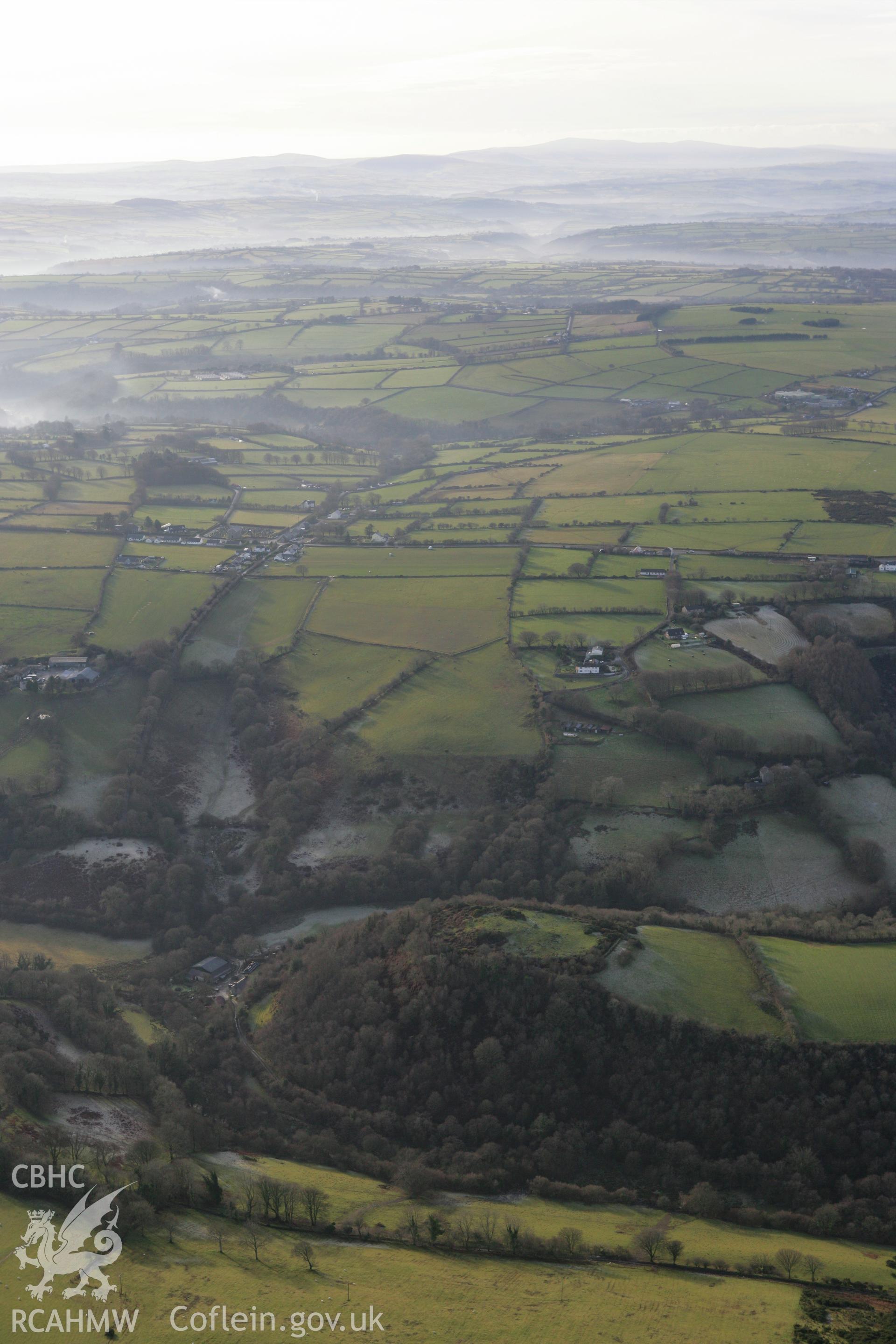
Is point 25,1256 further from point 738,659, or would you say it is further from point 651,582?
point 651,582

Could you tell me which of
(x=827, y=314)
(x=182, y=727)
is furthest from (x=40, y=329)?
(x=182, y=727)

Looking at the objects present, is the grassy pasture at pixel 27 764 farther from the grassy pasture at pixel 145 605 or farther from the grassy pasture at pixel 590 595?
the grassy pasture at pixel 590 595

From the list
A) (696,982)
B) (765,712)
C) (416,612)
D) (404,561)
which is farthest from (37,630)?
(696,982)

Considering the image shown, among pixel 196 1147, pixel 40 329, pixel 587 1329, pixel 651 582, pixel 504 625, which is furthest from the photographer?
pixel 40 329

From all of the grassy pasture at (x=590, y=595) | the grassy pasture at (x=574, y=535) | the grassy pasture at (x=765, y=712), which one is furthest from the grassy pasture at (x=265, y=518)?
the grassy pasture at (x=765, y=712)

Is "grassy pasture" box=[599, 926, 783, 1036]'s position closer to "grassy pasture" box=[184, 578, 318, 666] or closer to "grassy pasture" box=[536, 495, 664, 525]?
"grassy pasture" box=[184, 578, 318, 666]

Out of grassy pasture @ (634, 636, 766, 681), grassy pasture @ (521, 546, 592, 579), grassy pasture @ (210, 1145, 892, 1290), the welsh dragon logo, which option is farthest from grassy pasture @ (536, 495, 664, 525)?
the welsh dragon logo

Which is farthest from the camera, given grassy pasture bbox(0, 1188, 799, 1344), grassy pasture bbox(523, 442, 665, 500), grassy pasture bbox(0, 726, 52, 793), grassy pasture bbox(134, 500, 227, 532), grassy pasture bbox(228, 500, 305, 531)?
grassy pasture bbox(523, 442, 665, 500)
